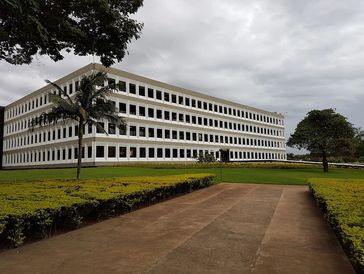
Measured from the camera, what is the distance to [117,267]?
4934 mm

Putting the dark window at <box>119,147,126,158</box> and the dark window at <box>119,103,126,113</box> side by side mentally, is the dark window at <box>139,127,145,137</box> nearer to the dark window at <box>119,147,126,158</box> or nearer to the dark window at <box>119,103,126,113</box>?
the dark window at <box>119,147,126,158</box>

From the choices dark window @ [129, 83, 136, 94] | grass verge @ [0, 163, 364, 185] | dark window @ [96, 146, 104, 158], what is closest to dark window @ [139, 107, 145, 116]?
dark window @ [129, 83, 136, 94]

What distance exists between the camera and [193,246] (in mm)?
6027

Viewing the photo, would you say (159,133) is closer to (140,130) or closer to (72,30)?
(140,130)

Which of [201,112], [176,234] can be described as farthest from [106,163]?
[176,234]

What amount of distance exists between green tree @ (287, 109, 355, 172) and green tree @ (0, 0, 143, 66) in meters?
23.9

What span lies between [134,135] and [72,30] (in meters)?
35.9

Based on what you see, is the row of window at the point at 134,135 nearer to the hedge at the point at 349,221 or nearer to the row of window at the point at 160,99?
the row of window at the point at 160,99

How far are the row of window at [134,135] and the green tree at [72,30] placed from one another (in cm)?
2296

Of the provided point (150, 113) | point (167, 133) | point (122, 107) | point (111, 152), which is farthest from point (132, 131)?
point (167, 133)

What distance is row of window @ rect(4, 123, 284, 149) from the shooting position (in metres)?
45.5

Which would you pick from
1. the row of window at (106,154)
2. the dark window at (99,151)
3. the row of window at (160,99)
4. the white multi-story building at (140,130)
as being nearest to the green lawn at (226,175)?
the white multi-story building at (140,130)

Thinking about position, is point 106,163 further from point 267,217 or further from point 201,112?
point 267,217

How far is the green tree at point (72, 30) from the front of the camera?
36.5 feet
